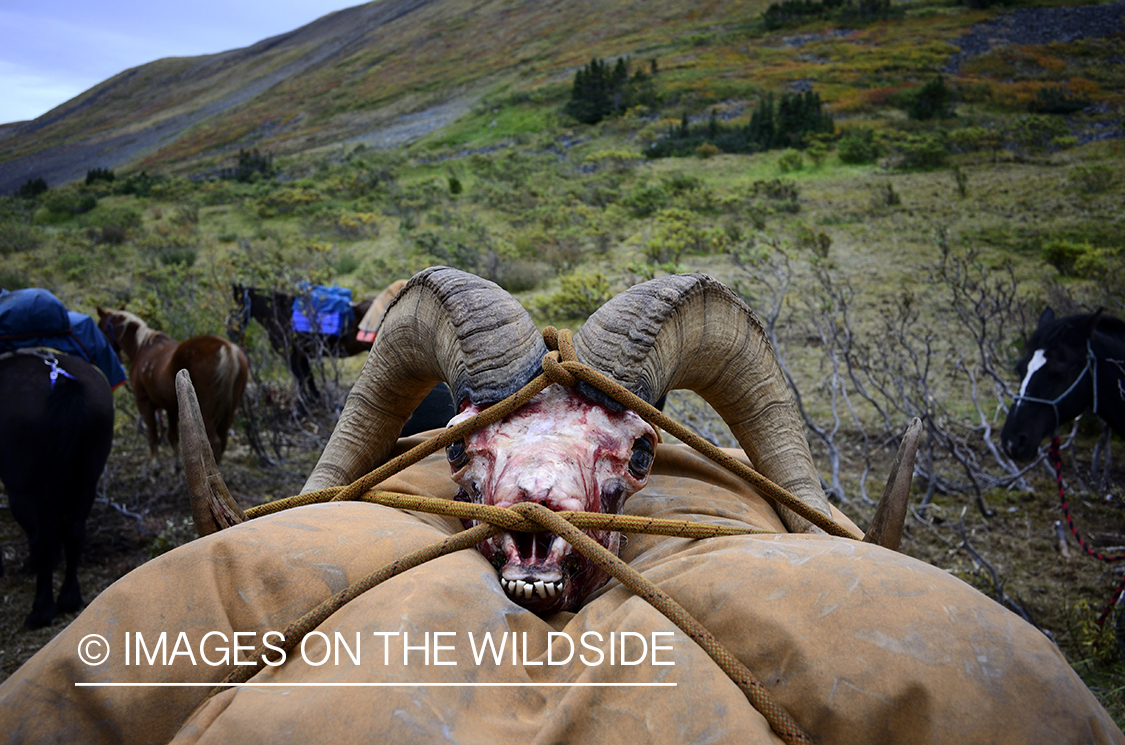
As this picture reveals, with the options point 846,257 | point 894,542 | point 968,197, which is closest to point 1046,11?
point 968,197

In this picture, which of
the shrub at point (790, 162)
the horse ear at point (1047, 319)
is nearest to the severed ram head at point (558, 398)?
the horse ear at point (1047, 319)

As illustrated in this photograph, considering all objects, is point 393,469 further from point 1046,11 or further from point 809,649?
point 1046,11

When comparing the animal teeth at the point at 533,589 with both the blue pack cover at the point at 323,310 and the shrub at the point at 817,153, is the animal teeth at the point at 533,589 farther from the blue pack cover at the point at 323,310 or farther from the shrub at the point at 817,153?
the shrub at the point at 817,153

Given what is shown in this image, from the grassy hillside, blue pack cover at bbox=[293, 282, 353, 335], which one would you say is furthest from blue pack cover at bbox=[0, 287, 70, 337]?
blue pack cover at bbox=[293, 282, 353, 335]

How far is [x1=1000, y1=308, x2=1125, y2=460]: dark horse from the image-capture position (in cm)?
468

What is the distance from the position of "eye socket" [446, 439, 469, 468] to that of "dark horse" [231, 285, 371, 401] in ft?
23.4

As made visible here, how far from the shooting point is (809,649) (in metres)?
1.27

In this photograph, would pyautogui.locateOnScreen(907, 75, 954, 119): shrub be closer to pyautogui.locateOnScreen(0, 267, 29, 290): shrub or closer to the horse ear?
the horse ear

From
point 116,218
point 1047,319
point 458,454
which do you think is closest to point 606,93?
point 116,218

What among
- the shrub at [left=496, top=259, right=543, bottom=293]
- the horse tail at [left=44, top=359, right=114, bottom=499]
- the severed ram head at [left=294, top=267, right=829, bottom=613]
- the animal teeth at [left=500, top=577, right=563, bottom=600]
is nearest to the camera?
the animal teeth at [left=500, top=577, right=563, bottom=600]

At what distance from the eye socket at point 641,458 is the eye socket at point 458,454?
524 millimetres

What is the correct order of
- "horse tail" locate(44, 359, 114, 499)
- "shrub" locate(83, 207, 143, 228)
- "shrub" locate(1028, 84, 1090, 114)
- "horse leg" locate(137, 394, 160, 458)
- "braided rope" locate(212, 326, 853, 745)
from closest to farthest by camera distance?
"braided rope" locate(212, 326, 853, 745), "horse tail" locate(44, 359, 114, 499), "horse leg" locate(137, 394, 160, 458), "shrub" locate(1028, 84, 1090, 114), "shrub" locate(83, 207, 143, 228)

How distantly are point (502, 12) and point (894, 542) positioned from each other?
6759cm

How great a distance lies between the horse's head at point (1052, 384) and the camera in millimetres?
4754
